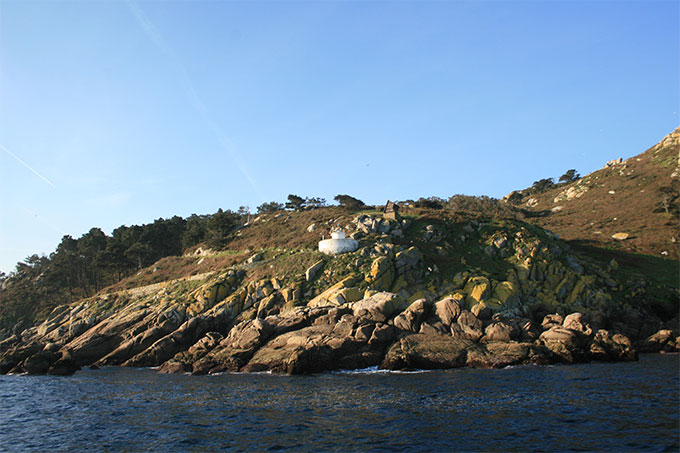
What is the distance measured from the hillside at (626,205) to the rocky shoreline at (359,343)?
44.3 m

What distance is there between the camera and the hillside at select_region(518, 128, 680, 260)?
278 ft

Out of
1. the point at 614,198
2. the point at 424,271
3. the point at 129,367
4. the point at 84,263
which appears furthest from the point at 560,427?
the point at 614,198

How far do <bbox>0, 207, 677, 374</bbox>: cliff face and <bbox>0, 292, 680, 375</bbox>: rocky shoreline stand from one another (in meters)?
0.13

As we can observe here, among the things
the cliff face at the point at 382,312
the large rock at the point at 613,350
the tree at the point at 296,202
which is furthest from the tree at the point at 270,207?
the large rock at the point at 613,350

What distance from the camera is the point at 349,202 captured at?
4515 inches

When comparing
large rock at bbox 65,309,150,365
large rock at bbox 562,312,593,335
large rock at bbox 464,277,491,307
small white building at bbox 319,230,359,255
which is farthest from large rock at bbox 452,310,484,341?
large rock at bbox 65,309,150,365

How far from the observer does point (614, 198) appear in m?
122

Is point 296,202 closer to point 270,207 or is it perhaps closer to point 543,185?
point 270,207

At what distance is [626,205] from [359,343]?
101m

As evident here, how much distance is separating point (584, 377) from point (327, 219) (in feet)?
184

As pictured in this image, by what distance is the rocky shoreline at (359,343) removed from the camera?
38844 mm

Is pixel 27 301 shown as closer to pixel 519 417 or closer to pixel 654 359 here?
pixel 519 417

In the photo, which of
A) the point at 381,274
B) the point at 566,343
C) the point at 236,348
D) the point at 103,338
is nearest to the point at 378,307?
the point at 381,274

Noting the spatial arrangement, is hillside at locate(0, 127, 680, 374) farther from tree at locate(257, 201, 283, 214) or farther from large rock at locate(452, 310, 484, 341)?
tree at locate(257, 201, 283, 214)
